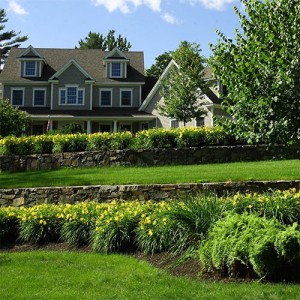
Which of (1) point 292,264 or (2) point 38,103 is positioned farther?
(2) point 38,103

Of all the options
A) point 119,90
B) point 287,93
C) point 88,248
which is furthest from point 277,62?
point 119,90

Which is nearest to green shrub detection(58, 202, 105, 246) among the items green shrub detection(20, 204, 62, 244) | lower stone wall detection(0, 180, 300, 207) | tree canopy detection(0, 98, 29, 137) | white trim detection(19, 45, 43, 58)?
green shrub detection(20, 204, 62, 244)

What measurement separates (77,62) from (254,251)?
28.8 metres

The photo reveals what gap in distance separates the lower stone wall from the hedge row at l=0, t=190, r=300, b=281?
5.60 ft

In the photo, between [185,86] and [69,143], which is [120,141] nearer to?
[69,143]

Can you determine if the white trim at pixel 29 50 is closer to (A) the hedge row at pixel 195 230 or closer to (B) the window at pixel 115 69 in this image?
(B) the window at pixel 115 69

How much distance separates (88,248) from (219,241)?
→ 2542 mm

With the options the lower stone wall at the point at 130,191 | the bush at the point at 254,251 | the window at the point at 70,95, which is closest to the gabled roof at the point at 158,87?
the window at the point at 70,95

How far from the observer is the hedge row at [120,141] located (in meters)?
14.3

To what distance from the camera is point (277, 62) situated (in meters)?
6.61

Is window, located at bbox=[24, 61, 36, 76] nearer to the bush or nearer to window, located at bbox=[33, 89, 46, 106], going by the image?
window, located at bbox=[33, 89, 46, 106]

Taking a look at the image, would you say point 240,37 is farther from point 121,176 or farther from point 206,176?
point 121,176

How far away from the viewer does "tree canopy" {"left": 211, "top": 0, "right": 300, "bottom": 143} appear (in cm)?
661

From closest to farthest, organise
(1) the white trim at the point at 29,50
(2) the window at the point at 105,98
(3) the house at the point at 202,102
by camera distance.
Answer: (3) the house at the point at 202,102 → (1) the white trim at the point at 29,50 → (2) the window at the point at 105,98
